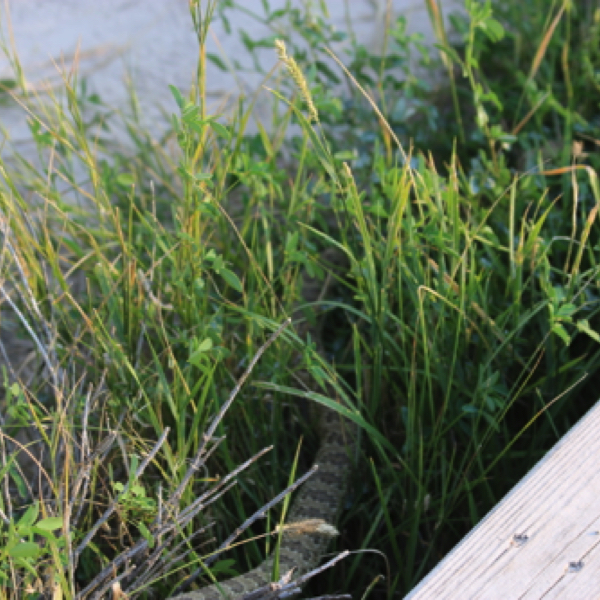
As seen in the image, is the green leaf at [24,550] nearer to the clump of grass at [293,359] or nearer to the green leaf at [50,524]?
the green leaf at [50,524]

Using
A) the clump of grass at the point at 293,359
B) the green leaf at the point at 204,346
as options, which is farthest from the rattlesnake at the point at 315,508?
the green leaf at the point at 204,346

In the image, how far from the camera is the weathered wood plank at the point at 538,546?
1.49 meters

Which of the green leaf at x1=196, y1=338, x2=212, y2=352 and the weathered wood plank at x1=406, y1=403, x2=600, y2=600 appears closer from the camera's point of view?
the weathered wood plank at x1=406, y1=403, x2=600, y2=600

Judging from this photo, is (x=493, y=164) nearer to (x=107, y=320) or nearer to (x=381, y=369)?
(x=381, y=369)

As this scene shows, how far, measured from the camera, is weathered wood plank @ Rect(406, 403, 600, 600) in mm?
1491

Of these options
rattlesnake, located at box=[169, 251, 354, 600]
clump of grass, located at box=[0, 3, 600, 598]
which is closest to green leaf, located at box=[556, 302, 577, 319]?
clump of grass, located at box=[0, 3, 600, 598]

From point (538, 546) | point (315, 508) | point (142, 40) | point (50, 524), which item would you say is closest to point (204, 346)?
point (50, 524)

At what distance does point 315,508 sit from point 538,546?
1039mm

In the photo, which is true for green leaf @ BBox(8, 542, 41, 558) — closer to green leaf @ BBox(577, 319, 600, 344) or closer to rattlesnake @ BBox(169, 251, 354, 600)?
rattlesnake @ BBox(169, 251, 354, 600)

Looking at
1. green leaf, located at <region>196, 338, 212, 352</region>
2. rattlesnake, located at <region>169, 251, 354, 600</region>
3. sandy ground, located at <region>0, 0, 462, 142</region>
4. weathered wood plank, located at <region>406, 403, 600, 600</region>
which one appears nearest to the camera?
weathered wood plank, located at <region>406, 403, 600, 600</region>

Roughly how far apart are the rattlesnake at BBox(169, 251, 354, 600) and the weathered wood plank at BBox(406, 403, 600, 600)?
72 cm

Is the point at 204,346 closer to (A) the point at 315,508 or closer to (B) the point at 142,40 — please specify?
(A) the point at 315,508

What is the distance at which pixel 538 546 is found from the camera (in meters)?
1.55

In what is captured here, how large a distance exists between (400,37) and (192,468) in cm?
223
